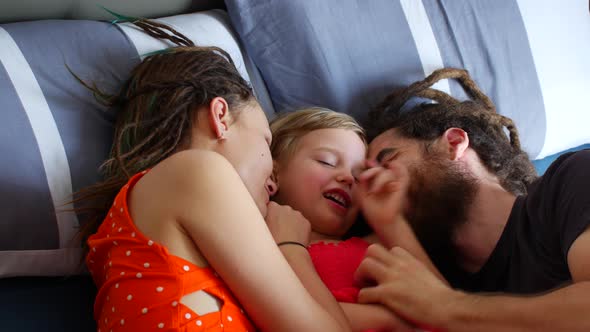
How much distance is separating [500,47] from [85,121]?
3.78 feet

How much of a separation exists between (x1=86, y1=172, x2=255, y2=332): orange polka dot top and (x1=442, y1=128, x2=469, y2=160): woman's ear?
1.94 feet

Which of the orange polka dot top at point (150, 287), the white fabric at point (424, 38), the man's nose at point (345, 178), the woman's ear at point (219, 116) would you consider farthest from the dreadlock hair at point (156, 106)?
the white fabric at point (424, 38)

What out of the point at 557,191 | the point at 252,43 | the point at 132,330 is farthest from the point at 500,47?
the point at 132,330

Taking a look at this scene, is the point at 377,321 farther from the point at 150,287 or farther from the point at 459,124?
the point at 459,124

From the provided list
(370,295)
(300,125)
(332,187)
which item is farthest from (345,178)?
(370,295)

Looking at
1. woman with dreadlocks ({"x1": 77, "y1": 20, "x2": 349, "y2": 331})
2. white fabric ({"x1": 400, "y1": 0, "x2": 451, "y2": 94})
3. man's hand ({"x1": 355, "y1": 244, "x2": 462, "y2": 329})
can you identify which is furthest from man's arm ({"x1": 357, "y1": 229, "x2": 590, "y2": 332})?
white fabric ({"x1": 400, "y1": 0, "x2": 451, "y2": 94})

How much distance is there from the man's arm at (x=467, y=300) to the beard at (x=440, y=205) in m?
0.13

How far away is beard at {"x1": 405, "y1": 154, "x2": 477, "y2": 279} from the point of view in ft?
4.23

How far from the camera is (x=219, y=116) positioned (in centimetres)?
122

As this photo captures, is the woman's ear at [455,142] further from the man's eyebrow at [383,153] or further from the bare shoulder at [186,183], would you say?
the bare shoulder at [186,183]

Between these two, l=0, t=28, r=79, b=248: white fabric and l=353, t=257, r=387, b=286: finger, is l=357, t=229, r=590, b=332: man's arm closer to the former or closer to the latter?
l=353, t=257, r=387, b=286: finger

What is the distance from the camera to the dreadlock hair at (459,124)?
4.64 feet

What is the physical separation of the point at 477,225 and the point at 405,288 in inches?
9.8

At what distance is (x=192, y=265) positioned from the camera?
3.27 ft
